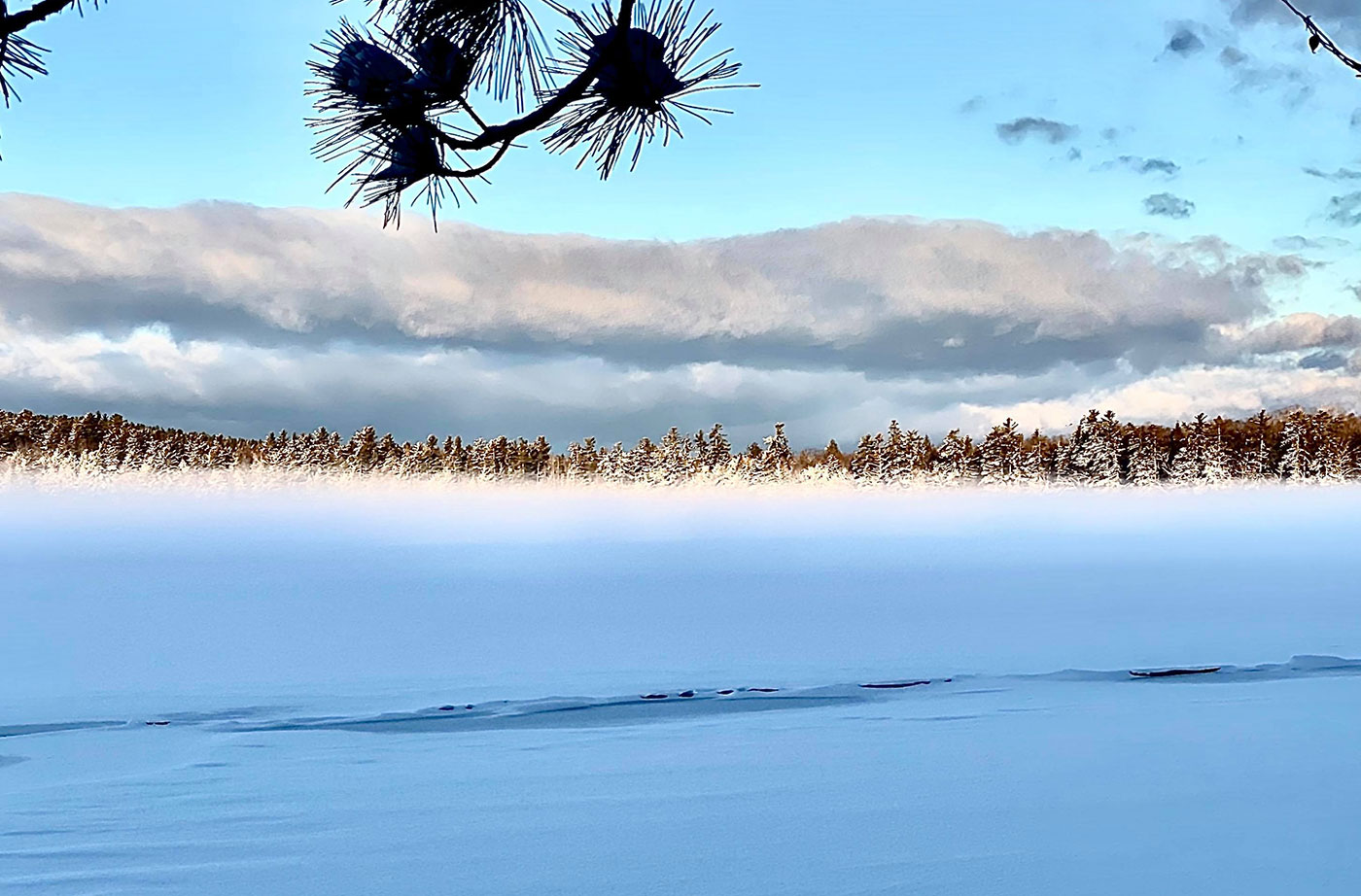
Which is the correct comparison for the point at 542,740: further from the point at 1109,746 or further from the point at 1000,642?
the point at 1000,642

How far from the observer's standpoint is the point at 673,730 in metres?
3.12

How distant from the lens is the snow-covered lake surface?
→ 2.02 m

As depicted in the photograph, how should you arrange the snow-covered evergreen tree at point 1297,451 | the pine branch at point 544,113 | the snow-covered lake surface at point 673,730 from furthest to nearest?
the snow-covered evergreen tree at point 1297,451
the pine branch at point 544,113
the snow-covered lake surface at point 673,730

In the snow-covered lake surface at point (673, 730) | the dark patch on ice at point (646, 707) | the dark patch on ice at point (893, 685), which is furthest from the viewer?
the dark patch on ice at point (893, 685)

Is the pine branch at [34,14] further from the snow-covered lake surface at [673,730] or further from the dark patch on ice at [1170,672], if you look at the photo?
the dark patch on ice at [1170,672]

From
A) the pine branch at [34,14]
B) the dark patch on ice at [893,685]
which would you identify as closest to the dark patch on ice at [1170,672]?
the dark patch on ice at [893,685]

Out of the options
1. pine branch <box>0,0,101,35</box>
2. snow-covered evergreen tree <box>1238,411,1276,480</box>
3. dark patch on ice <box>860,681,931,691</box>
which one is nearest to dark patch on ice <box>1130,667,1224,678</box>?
dark patch on ice <box>860,681,931,691</box>

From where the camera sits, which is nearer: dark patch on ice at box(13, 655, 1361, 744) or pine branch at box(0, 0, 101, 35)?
pine branch at box(0, 0, 101, 35)

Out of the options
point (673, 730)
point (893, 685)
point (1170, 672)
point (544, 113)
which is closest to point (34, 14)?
point (544, 113)

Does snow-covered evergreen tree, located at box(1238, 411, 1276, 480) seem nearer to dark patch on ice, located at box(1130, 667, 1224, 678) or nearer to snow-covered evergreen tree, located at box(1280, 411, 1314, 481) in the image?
snow-covered evergreen tree, located at box(1280, 411, 1314, 481)

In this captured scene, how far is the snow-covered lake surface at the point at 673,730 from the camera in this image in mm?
2023

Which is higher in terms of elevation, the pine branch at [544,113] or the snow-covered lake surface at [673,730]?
the pine branch at [544,113]

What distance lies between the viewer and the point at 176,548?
29.2ft

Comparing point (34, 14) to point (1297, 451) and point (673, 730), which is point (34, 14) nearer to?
point (673, 730)
